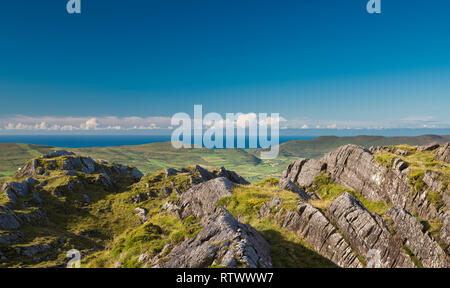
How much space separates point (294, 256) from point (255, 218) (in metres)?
9.22

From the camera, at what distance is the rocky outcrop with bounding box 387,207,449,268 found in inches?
688

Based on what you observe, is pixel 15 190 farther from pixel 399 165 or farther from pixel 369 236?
pixel 399 165

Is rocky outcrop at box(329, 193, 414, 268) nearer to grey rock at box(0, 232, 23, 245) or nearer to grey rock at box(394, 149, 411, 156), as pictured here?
grey rock at box(394, 149, 411, 156)

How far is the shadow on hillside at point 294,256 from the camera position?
746 inches

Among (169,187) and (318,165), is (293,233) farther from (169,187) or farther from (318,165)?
(169,187)

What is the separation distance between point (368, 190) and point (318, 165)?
14068 millimetres

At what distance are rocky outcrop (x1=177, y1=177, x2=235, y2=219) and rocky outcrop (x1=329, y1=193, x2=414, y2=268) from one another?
17.5 meters

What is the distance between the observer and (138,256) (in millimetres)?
24734

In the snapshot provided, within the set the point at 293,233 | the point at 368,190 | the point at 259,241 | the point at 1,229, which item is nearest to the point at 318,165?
the point at 368,190

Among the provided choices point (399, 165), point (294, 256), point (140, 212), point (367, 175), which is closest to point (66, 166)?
point (140, 212)

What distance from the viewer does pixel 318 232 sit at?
71.5ft

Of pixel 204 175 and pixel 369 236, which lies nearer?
pixel 369 236

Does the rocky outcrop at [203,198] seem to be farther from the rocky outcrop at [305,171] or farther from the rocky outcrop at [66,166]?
the rocky outcrop at [66,166]

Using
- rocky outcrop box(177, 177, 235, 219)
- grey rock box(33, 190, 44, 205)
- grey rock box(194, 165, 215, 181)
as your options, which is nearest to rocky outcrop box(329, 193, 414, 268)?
rocky outcrop box(177, 177, 235, 219)
